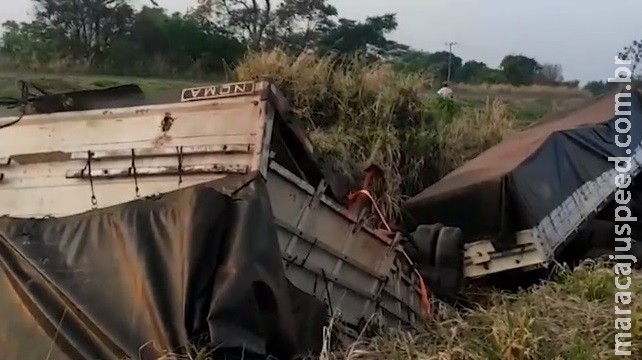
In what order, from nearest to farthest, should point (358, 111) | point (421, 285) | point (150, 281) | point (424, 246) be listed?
point (150, 281), point (421, 285), point (424, 246), point (358, 111)

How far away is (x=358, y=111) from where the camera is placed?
925 cm

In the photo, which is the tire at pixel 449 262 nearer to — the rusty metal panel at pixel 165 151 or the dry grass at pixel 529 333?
the dry grass at pixel 529 333

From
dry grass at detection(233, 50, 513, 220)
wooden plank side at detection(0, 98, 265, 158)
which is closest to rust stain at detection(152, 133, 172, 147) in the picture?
wooden plank side at detection(0, 98, 265, 158)

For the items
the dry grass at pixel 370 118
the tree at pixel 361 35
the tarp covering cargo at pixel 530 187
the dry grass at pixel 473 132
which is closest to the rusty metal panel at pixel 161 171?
the tarp covering cargo at pixel 530 187

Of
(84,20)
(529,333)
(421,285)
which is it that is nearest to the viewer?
(529,333)

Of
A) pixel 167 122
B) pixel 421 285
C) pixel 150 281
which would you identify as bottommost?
pixel 421 285

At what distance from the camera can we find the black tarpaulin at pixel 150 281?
364 cm

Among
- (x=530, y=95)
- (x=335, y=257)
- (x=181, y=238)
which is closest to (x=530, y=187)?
(x=335, y=257)

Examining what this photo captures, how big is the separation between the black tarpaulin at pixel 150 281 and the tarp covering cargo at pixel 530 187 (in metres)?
2.63

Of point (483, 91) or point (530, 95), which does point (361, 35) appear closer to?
point (483, 91)

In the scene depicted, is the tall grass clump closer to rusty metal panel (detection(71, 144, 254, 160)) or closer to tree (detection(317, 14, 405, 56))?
rusty metal panel (detection(71, 144, 254, 160))

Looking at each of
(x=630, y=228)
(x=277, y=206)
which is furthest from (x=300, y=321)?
(x=630, y=228)

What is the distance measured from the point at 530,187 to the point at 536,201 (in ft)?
0.52

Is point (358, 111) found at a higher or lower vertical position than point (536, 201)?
higher
